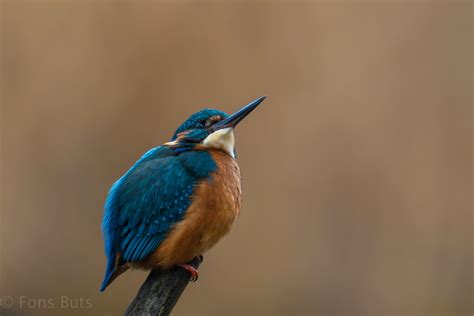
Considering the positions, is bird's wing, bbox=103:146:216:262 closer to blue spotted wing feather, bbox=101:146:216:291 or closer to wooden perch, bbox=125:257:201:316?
blue spotted wing feather, bbox=101:146:216:291

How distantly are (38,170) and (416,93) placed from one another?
2.62 meters

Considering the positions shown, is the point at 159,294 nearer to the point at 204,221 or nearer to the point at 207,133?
the point at 204,221

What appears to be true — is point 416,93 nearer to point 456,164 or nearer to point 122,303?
point 456,164

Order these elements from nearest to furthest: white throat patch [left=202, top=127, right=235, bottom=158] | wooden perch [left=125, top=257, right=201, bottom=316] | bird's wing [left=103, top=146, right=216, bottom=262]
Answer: wooden perch [left=125, top=257, right=201, bottom=316] → bird's wing [left=103, top=146, right=216, bottom=262] → white throat patch [left=202, top=127, right=235, bottom=158]

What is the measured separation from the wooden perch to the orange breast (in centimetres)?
12

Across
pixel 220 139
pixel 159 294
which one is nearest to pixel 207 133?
pixel 220 139

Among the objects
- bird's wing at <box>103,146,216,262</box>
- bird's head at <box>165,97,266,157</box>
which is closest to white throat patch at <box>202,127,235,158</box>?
bird's head at <box>165,97,266,157</box>

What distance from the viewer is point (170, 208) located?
2621 millimetres

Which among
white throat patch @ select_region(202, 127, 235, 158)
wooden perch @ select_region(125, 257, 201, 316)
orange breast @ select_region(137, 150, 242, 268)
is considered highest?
white throat patch @ select_region(202, 127, 235, 158)

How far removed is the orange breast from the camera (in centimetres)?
258

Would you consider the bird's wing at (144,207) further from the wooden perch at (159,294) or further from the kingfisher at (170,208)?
the wooden perch at (159,294)

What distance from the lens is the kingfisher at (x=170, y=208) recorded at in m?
2.57

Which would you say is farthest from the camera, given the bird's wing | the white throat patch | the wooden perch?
the white throat patch

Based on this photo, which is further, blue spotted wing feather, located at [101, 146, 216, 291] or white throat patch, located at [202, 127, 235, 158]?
white throat patch, located at [202, 127, 235, 158]
